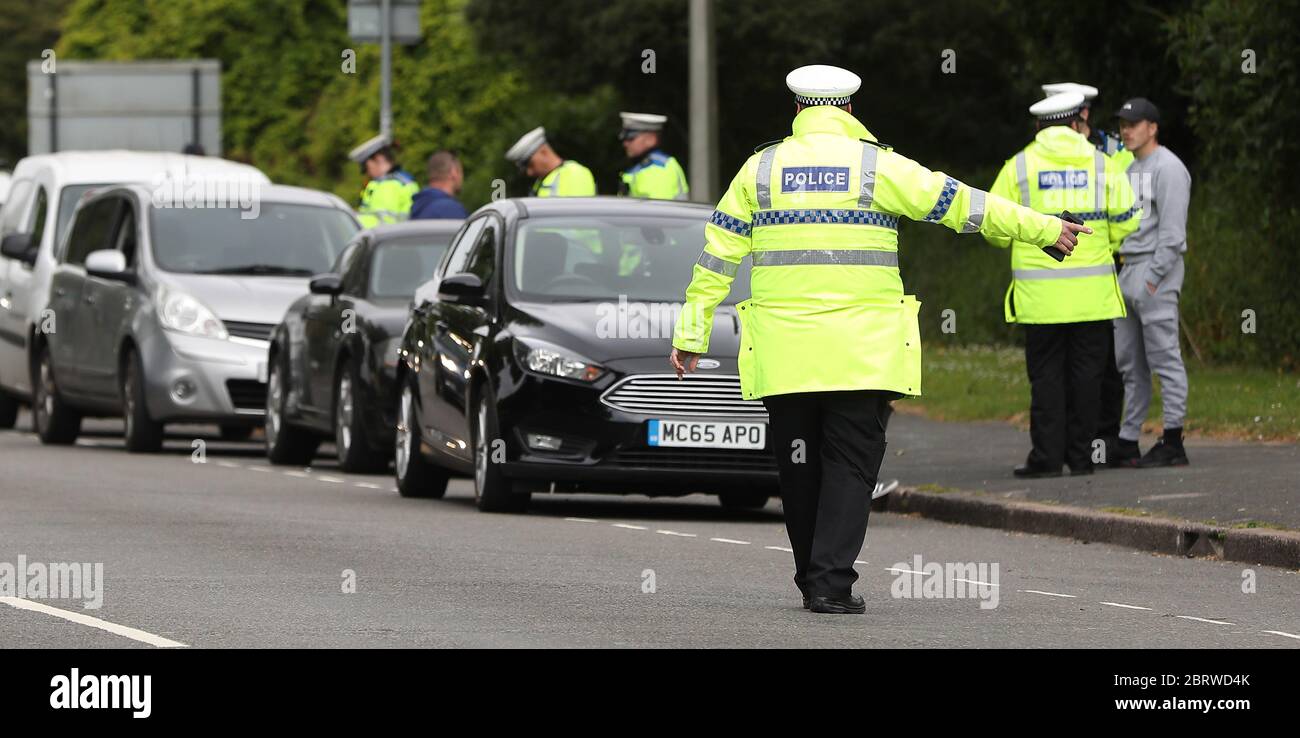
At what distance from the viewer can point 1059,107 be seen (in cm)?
1563

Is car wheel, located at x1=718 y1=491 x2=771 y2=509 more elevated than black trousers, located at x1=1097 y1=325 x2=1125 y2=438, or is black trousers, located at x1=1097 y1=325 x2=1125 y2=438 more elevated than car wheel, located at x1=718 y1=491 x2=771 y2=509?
black trousers, located at x1=1097 y1=325 x2=1125 y2=438

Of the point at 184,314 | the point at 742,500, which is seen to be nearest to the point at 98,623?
the point at 742,500

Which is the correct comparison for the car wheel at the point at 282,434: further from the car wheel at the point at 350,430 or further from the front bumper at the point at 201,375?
the car wheel at the point at 350,430

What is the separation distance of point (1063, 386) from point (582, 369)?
305 cm

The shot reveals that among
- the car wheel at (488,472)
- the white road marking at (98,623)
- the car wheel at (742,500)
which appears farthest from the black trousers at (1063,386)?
the white road marking at (98,623)

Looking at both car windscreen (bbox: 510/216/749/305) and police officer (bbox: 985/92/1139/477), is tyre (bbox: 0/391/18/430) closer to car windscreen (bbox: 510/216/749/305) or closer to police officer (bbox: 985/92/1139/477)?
car windscreen (bbox: 510/216/749/305)

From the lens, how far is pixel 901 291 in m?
10.6

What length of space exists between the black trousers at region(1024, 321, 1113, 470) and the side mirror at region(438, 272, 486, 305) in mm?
3065

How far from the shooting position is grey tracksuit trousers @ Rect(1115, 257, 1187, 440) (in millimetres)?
16188

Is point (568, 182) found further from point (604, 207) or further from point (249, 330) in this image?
point (604, 207)

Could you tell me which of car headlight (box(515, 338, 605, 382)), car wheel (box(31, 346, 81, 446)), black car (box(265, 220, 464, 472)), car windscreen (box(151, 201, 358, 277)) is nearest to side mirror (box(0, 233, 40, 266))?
car wheel (box(31, 346, 81, 446))
